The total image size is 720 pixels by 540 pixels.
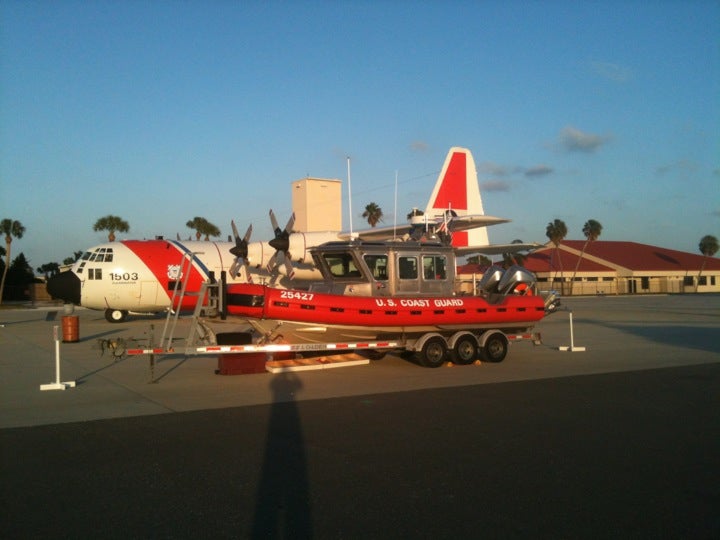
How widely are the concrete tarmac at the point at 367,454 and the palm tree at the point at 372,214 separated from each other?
57.5m

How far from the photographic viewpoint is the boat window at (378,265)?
15.2 metres

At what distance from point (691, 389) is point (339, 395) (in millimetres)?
6411

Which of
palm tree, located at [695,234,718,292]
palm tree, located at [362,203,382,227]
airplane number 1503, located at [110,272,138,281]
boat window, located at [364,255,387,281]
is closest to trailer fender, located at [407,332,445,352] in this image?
boat window, located at [364,255,387,281]

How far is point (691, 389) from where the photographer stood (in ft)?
38.9

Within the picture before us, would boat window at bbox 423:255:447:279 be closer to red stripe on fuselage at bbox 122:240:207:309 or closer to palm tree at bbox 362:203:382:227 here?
red stripe on fuselage at bbox 122:240:207:309

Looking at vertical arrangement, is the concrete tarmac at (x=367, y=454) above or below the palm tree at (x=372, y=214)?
below

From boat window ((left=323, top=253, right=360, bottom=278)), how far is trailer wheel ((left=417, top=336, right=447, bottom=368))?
91.7 inches

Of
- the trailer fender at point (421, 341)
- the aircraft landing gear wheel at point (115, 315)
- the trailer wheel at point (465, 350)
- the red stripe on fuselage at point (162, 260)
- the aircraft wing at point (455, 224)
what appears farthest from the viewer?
the aircraft landing gear wheel at point (115, 315)

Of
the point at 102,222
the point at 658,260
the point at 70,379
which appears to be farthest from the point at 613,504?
the point at 658,260

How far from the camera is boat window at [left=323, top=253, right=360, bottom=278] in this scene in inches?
606

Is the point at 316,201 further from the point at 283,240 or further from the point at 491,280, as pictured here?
the point at 491,280

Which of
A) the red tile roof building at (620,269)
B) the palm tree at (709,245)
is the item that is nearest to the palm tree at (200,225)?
the red tile roof building at (620,269)

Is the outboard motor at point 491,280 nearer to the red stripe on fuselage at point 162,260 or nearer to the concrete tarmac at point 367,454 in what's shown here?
the concrete tarmac at point 367,454

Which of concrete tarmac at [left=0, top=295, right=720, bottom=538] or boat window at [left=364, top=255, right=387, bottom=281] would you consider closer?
concrete tarmac at [left=0, top=295, right=720, bottom=538]
